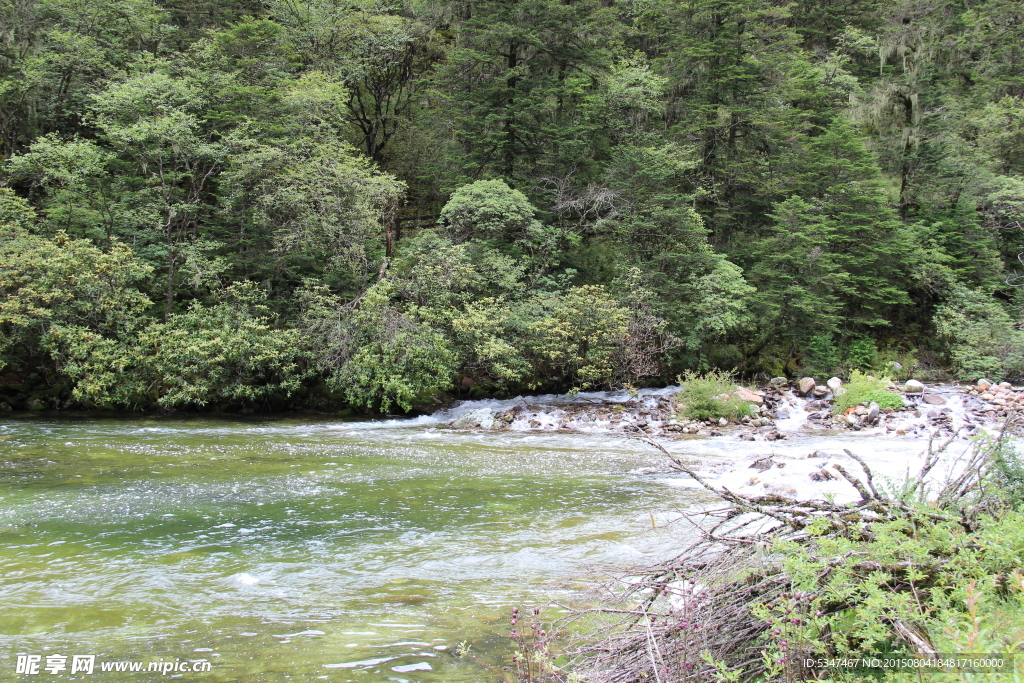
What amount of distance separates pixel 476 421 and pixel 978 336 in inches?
680

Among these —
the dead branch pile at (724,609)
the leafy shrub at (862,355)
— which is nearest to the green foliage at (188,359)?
the dead branch pile at (724,609)

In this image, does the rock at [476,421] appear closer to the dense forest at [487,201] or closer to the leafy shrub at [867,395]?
the dense forest at [487,201]

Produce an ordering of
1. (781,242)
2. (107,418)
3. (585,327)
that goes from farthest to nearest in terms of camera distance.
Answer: (781,242), (585,327), (107,418)

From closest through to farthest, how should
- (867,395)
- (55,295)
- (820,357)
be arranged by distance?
(55,295) → (867,395) → (820,357)

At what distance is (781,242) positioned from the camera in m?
19.9

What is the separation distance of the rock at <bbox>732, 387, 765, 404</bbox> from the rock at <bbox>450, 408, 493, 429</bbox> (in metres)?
5.55

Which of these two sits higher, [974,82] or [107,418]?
[974,82]

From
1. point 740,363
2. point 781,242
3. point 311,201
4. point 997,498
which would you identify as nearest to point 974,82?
point 781,242

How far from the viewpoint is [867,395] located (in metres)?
15.8

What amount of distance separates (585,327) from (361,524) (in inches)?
431

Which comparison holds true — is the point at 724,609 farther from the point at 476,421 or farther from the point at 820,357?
the point at 820,357

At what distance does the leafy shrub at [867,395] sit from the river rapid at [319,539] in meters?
3.21

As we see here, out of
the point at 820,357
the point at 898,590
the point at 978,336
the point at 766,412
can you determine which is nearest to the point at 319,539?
the point at 898,590

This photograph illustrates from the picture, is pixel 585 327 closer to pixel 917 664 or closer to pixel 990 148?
pixel 917 664
